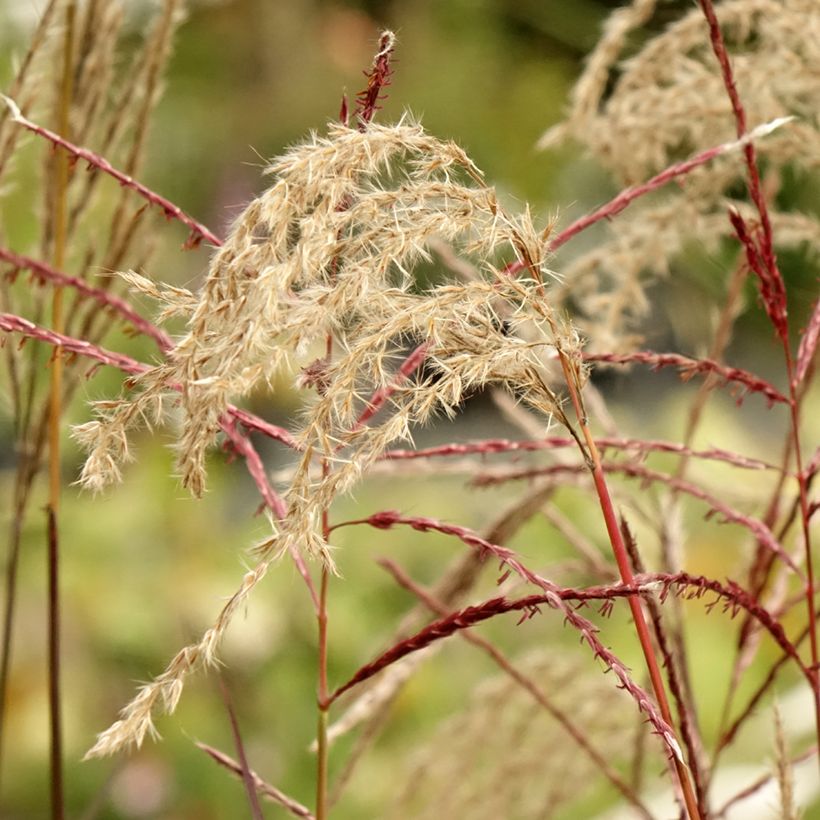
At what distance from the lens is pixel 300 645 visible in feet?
7.06

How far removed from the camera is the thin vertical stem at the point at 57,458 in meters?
0.66

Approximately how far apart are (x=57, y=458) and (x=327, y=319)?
360 millimetres

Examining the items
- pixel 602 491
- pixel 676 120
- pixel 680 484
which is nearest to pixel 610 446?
pixel 680 484

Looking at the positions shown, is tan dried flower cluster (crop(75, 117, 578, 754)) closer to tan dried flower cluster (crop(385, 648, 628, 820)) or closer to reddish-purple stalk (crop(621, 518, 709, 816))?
reddish-purple stalk (crop(621, 518, 709, 816))

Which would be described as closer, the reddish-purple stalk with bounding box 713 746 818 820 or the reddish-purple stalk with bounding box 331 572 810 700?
the reddish-purple stalk with bounding box 331 572 810 700

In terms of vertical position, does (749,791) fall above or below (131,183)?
below

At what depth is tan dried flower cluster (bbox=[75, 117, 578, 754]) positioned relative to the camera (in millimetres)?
348

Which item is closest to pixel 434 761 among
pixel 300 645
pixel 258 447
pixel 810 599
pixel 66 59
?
pixel 810 599

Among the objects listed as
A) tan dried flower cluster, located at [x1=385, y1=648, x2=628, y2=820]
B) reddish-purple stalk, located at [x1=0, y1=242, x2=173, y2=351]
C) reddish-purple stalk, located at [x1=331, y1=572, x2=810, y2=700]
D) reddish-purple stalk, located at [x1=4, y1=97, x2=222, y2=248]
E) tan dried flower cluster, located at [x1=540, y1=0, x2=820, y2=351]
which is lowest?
reddish-purple stalk, located at [x1=331, y1=572, x2=810, y2=700]

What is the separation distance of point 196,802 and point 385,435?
1.67 m

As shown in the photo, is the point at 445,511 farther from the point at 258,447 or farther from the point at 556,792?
the point at 556,792

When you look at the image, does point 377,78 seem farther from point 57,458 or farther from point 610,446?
point 57,458

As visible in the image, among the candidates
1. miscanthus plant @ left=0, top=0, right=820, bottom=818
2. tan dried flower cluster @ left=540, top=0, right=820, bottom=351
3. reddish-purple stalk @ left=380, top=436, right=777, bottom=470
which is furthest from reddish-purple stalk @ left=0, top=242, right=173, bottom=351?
tan dried flower cluster @ left=540, top=0, right=820, bottom=351

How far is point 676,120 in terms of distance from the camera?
0.72m
